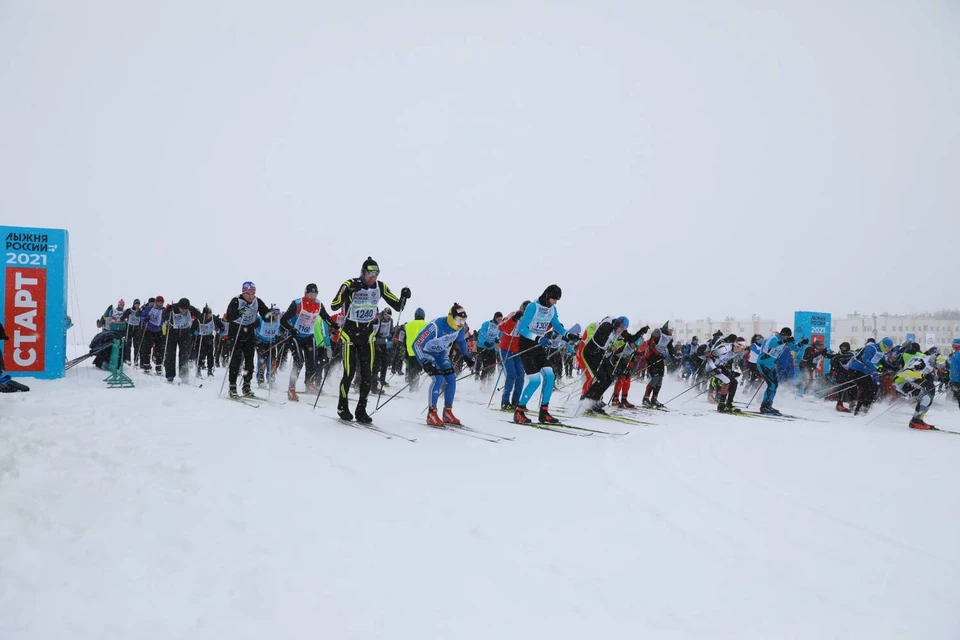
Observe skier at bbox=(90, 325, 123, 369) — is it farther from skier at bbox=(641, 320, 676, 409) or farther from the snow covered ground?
skier at bbox=(641, 320, 676, 409)

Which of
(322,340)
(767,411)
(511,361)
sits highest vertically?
(322,340)

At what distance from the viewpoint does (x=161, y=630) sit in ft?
8.79

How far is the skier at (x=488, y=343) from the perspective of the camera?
51.3ft

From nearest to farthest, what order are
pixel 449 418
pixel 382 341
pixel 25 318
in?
pixel 449 418, pixel 25 318, pixel 382 341

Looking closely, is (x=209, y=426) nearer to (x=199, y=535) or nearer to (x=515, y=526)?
(x=199, y=535)

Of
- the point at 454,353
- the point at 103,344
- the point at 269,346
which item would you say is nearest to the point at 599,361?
the point at 269,346

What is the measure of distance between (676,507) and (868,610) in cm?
163

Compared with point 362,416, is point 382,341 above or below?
above

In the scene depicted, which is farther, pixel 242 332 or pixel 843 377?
pixel 843 377

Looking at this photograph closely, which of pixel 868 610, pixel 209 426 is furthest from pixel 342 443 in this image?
pixel 868 610

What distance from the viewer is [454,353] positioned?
17.9 m

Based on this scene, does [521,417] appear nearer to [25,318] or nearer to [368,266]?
[368,266]

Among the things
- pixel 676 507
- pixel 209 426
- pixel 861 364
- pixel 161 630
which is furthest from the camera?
pixel 861 364

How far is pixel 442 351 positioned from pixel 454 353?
9402mm
